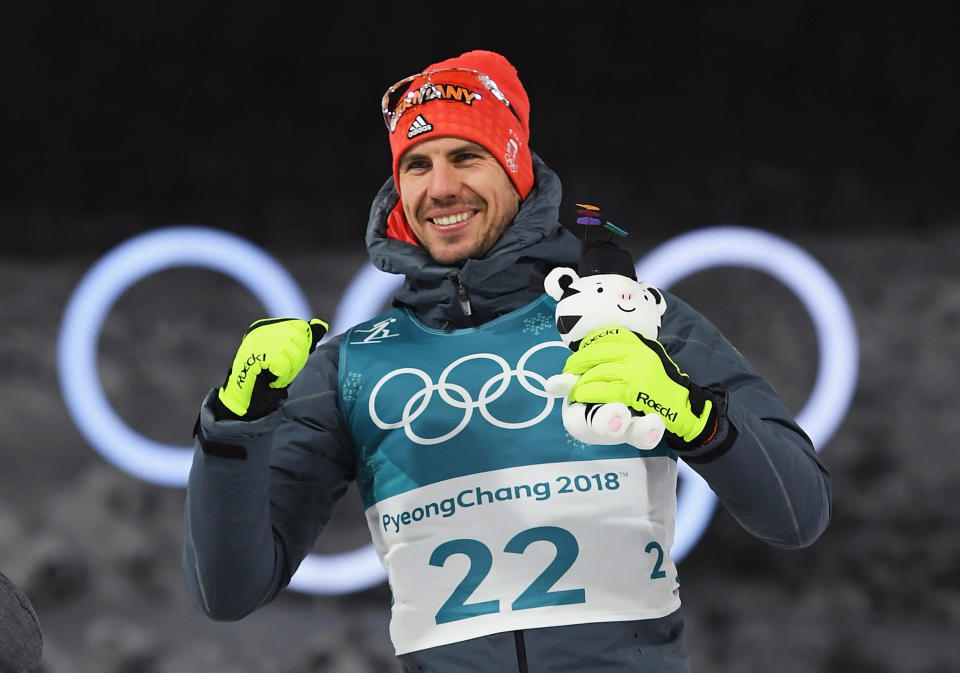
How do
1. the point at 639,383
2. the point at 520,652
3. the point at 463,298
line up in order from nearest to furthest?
the point at 639,383 → the point at 520,652 → the point at 463,298

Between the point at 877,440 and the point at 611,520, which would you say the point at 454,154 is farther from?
the point at 877,440

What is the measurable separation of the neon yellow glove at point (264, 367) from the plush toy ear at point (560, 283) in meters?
0.36

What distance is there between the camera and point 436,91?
2238 mm

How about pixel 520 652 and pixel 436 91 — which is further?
pixel 436 91

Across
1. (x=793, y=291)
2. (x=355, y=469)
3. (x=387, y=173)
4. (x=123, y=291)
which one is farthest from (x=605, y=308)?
(x=123, y=291)

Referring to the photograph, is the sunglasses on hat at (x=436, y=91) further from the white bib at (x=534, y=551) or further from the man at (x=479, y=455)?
the white bib at (x=534, y=551)

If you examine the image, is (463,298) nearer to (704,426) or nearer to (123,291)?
(704,426)

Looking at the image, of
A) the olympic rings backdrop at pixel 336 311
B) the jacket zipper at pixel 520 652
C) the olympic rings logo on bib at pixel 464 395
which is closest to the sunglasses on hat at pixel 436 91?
the olympic rings logo on bib at pixel 464 395

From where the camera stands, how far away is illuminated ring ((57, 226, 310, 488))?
4129 mm

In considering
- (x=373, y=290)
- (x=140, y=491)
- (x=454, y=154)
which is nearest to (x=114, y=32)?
(x=373, y=290)

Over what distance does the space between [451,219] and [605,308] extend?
577 millimetres

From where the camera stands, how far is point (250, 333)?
Answer: 5.74 feet

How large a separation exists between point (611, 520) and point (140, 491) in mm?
2695

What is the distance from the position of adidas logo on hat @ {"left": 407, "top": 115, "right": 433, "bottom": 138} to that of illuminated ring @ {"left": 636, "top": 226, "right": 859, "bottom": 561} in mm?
1929
